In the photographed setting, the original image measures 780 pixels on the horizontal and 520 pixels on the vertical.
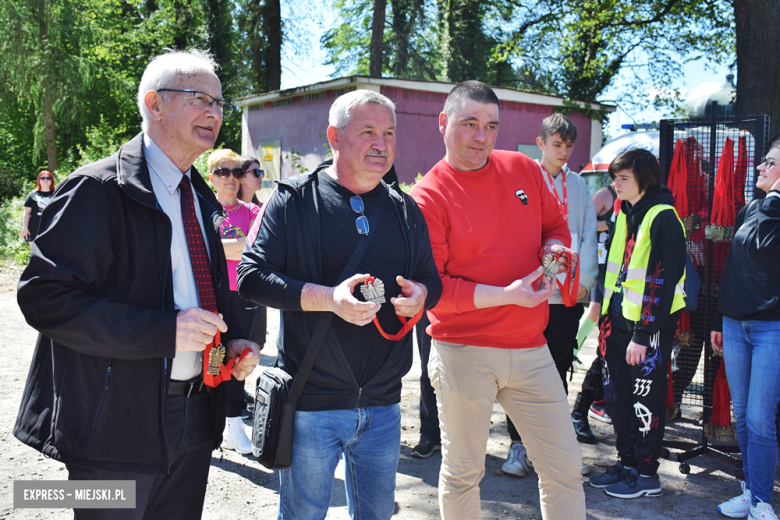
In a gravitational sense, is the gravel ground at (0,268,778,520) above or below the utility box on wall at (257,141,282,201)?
below

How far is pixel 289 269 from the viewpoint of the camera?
7.44 ft

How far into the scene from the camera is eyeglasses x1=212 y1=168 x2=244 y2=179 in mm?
4512

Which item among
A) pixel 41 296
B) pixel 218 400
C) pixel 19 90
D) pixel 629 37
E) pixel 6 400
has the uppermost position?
pixel 629 37

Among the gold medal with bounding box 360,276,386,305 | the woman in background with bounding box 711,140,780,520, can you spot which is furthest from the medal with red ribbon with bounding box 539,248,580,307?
the woman in background with bounding box 711,140,780,520

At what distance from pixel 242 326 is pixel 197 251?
2.43 m

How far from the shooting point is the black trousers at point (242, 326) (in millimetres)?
4246

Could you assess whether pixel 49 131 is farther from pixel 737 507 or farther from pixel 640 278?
pixel 737 507

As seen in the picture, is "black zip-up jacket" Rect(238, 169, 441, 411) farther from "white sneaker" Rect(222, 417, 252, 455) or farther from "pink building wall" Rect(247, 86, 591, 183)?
"pink building wall" Rect(247, 86, 591, 183)

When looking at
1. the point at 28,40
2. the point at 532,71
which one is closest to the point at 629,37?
the point at 532,71

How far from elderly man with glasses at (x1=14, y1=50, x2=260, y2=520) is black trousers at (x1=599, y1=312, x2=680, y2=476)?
2.65 m

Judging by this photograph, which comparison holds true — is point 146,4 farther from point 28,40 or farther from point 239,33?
point 28,40

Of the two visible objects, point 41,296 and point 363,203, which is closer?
point 41,296

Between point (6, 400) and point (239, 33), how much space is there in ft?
73.8

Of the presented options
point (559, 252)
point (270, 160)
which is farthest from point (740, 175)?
point (270, 160)
